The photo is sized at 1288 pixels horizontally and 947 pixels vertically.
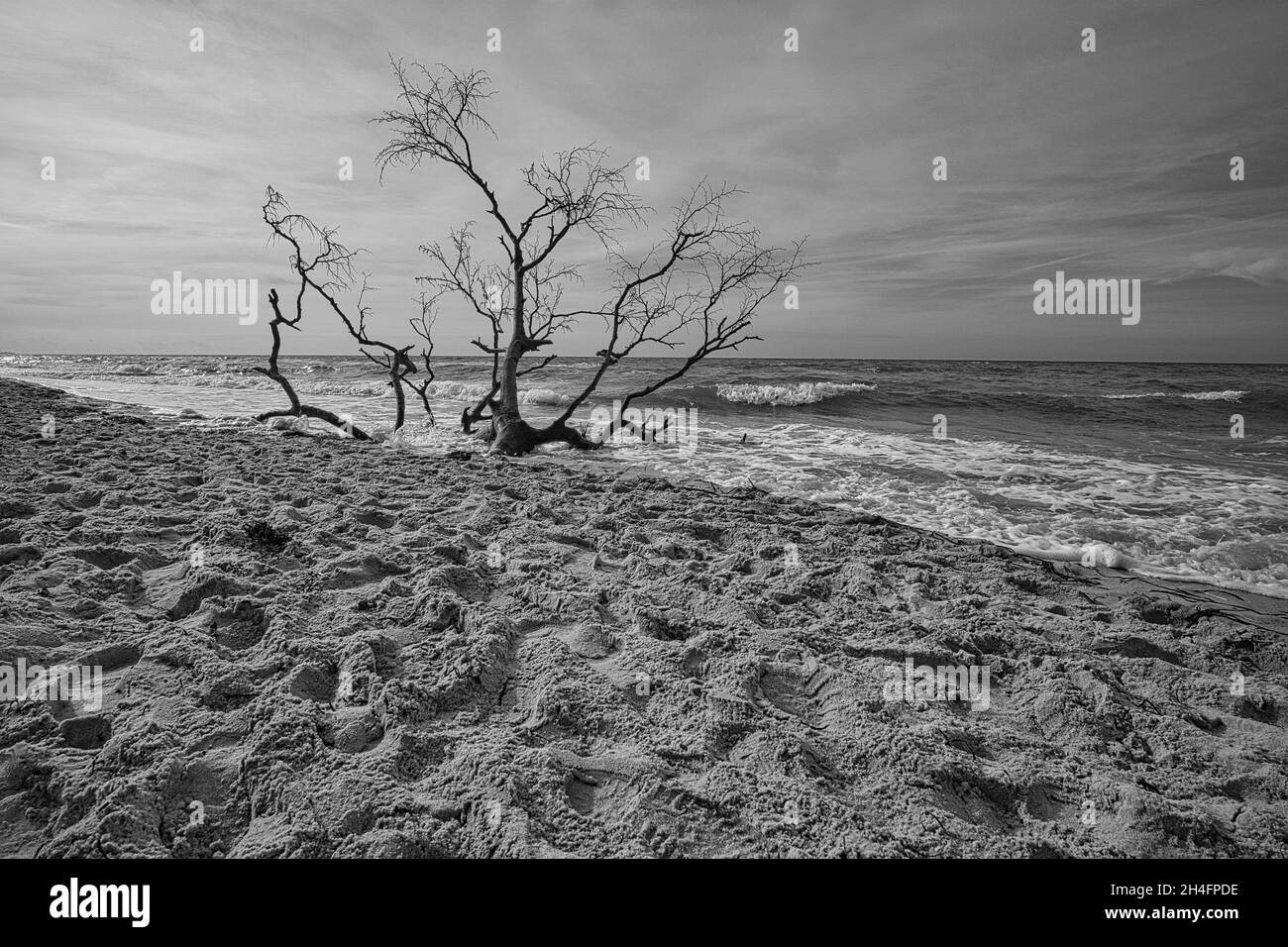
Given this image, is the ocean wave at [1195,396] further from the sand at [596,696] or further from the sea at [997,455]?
the sand at [596,696]

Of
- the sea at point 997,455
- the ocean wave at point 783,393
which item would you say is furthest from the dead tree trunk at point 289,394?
the ocean wave at point 783,393

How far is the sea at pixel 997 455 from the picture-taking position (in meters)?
5.82

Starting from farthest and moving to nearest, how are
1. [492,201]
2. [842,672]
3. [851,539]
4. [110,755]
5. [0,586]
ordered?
[492,201], [851,539], [0,586], [842,672], [110,755]

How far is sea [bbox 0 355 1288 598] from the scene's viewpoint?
5.82 meters

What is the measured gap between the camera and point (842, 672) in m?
3.11

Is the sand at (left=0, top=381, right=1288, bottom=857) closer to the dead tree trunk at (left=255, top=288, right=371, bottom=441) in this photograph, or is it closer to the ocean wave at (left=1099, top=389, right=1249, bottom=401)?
the dead tree trunk at (left=255, top=288, right=371, bottom=441)

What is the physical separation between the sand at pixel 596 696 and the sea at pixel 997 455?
4.06 feet

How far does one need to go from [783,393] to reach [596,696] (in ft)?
63.4

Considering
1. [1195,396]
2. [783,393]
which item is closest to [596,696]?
[783,393]

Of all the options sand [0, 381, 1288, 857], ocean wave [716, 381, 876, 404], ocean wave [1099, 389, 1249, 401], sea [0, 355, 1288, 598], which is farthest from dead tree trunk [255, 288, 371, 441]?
ocean wave [1099, 389, 1249, 401]

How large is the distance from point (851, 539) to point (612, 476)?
3269mm

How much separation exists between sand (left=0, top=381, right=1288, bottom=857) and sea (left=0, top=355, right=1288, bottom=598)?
124 cm

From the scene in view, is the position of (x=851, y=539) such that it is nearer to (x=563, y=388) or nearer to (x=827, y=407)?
(x=827, y=407)
